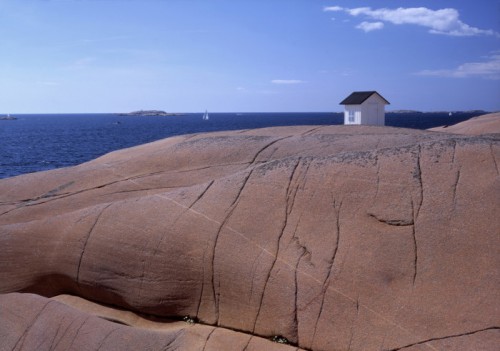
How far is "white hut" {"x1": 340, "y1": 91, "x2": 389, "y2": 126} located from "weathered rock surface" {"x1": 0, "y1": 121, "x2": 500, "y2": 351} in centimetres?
2988

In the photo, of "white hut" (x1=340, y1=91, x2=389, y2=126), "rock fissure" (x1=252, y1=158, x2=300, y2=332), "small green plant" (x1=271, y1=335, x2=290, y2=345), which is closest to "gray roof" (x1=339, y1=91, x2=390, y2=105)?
"white hut" (x1=340, y1=91, x2=389, y2=126)

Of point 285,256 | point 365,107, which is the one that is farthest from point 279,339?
point 365,107

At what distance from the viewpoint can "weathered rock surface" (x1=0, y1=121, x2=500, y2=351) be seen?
8445 mm

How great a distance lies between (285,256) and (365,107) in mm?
34145

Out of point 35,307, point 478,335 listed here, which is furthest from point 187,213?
point 478,335

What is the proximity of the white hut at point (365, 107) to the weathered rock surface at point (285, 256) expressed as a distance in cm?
2988

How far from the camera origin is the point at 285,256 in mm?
9477

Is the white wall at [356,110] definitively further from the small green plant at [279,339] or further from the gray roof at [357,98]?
the small green plant at [279,339]

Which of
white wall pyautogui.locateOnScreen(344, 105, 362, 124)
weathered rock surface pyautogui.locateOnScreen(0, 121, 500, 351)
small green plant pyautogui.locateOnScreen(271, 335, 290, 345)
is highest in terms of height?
white wall pyautogui.locateOnScreen(344, 105, 362, 124)

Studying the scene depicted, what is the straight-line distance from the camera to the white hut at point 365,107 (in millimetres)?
41500

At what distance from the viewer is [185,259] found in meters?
10.1

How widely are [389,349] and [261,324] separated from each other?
95.1 inches

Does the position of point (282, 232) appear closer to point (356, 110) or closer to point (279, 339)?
point (279, 339)

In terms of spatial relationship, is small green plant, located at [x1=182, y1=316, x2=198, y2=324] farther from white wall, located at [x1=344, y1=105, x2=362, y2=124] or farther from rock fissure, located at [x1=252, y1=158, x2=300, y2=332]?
white wall, located at [x1=344, y1=105, x2=362, y2=124]
